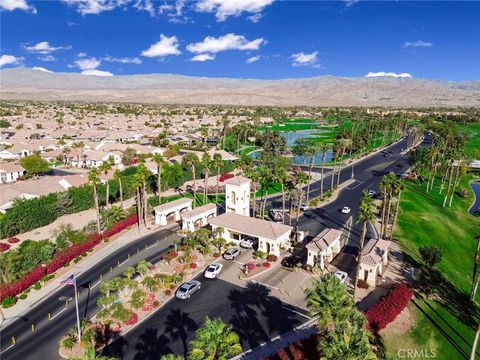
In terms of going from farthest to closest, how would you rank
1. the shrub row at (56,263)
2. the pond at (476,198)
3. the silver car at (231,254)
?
the pond at (476,198) → the silver car at (231,254) → the shrub row at (56,263)

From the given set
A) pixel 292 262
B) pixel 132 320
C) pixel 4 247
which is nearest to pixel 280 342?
pixel 132 320

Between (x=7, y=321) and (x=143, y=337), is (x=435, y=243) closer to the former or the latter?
(x=143, y=337)

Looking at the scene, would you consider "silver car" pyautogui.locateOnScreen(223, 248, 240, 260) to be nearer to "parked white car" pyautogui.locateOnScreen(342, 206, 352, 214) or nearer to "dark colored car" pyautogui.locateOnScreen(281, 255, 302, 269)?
"dark colored car" pyautogui.locateOnScreen(281, 255, 302, 269)

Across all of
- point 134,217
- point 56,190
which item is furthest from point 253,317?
point 56,190

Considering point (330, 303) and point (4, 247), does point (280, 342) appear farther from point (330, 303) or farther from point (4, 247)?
point (4, 247)

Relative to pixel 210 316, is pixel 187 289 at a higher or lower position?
higher

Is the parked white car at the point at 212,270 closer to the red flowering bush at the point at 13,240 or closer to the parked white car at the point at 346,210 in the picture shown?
the red flowering bush at the point at 13,240

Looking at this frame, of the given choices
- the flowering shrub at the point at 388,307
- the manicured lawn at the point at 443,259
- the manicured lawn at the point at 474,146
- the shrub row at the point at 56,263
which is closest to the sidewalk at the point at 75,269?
the shrub row at the point at 56,263
